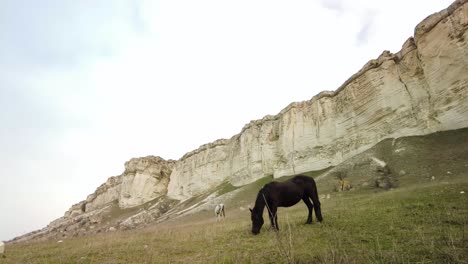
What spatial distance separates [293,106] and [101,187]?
8791 centimetres

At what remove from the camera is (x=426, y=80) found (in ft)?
122

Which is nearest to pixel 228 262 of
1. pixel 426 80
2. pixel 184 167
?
pixel 426 80

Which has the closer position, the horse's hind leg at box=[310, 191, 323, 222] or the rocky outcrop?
the horse's hind leg at box=[310, 191, 323, 222]

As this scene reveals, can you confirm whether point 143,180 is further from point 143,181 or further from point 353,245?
point 353,245

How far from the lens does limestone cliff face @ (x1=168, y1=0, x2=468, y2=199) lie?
3400cm

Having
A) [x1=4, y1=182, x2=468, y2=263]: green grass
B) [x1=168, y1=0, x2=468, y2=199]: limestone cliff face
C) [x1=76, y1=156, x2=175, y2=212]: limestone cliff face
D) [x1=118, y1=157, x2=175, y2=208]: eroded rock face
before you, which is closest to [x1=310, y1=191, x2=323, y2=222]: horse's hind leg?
[x1=4, y1=182, x2=468, y2=263]: green grass

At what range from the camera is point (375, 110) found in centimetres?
4281

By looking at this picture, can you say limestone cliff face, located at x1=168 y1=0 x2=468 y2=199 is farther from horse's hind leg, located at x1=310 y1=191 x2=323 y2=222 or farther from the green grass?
horse's hind leg, located at x1=310 y1=191 x2=323 y2=222

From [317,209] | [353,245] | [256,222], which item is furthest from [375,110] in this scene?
[353,245]

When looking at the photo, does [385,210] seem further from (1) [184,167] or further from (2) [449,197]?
(1) [184,167]

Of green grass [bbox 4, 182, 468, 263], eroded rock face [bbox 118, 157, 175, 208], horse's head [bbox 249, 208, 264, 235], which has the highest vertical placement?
eroded rock face [bbox 118, 157, 175, 208]

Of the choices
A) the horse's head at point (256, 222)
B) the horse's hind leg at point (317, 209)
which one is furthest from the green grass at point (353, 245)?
the horse's hind leg at point (317, 209)

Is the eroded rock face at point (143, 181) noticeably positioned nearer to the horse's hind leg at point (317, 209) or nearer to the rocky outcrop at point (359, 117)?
the rocky outcrop at point (359, 117)

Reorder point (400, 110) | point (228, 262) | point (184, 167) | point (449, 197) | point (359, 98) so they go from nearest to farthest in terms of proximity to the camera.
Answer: point (228, 262) → point (449, 197) → point (400, 110) → point (359, 98) → point (184, 167)
